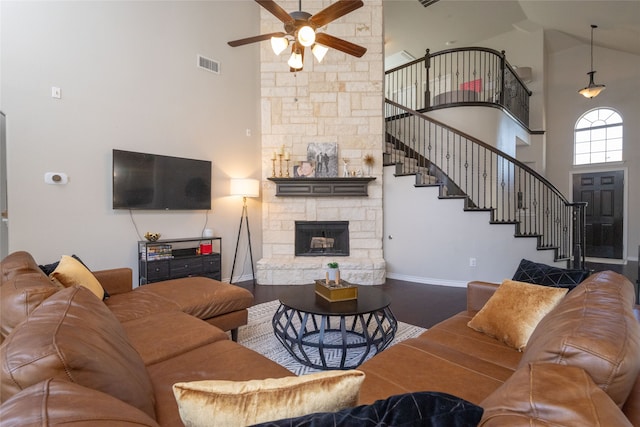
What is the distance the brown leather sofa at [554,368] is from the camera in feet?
2.12

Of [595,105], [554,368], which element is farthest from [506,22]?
[554,368]

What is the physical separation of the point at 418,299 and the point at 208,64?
4.50 meters

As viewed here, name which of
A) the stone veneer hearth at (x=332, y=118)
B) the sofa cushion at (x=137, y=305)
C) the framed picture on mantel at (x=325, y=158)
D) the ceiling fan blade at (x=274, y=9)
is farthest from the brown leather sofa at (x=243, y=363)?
the framed picture on mantel at (x=325, y=158)

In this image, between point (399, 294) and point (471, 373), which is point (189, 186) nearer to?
point (399, 294)

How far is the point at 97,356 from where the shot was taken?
898 millimetres

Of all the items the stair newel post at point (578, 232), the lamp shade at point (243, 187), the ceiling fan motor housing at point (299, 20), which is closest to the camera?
the ceiling fan motor housing at point (299, 20)

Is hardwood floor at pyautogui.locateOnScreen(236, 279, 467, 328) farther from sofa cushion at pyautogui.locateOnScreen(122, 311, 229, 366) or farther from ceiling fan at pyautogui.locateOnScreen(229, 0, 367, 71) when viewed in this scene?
ceiling fan at pyautogui.locateOnScreen(229, 0, 367, 71)

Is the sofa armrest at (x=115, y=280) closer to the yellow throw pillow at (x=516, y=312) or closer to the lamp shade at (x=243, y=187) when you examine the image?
the lamp shade at (x=243, y=187)

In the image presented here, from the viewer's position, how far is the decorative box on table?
2.44 m

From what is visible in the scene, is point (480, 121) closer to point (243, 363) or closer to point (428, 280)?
point (428, 280)

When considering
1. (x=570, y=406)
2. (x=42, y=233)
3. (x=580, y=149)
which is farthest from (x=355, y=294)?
(x=580, y=149)

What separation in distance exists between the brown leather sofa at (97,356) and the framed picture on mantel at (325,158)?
314cm

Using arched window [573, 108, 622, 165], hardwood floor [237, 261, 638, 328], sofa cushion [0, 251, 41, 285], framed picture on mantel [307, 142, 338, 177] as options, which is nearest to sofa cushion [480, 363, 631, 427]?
sofa cushion [0, 251, 41, 285]

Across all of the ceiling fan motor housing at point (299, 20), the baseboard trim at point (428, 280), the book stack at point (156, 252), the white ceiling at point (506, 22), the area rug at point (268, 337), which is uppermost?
the white ceiling at point (506, 22)
